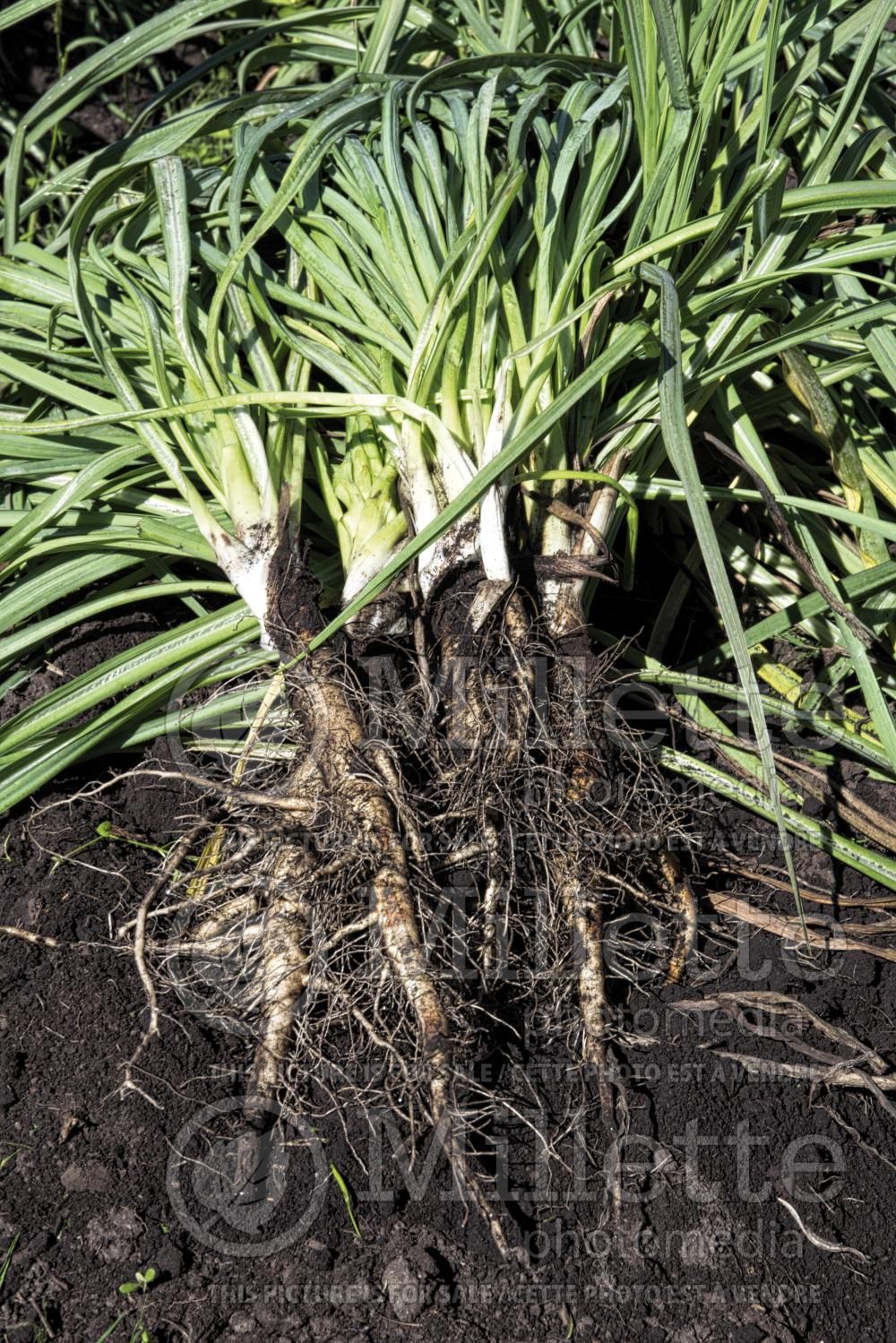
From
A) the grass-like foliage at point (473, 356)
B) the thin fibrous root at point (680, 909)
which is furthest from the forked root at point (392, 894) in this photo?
the thin fibrous root at point (680, 909)

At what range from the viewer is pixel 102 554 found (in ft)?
5.09

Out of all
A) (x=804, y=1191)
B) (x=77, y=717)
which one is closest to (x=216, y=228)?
(x=77, y=717)

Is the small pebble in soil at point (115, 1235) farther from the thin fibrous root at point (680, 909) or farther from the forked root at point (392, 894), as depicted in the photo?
the thin fibrous root at point (680, 909)

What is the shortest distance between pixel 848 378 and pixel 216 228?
3.04ft

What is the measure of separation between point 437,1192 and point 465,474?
2.60ft

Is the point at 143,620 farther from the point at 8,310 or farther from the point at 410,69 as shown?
the point at 410,69

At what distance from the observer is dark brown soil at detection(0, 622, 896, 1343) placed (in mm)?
1114

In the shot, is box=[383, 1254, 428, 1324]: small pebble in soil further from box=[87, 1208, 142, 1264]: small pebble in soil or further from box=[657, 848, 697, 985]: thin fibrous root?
box=[657, 848, 697, 985]: thin fibrous root

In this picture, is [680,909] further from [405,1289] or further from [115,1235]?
[115,1235]

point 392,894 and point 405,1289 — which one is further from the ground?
point 392,894

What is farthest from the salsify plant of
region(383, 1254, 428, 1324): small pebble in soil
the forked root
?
region(383, 1254, 428, 1324): small pebble in soil

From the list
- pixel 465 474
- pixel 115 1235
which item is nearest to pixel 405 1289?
pixel 115 1235

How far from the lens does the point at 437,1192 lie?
3.89 ft

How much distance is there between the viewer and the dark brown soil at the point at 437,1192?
1114mm
